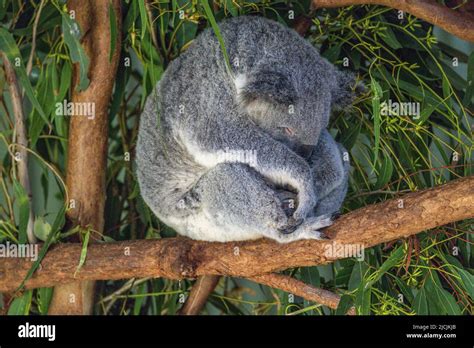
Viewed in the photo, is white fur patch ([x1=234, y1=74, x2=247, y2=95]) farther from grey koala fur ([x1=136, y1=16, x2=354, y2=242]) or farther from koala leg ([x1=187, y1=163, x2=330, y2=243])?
koala leg ([x1=187, y1=163, x2=330, y2=243])

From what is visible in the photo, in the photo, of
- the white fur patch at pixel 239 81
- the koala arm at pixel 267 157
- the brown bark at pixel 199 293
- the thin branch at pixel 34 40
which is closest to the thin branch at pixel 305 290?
the koala arm at pixel 267 157

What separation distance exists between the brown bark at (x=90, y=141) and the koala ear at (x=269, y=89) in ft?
2.45

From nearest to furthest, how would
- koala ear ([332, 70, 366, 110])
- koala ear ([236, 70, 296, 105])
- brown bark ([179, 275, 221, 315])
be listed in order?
1. koala ear ([236, 70, 296, 105])
2. koala ear ([332, 70, 366, 110])
3. brown bark ([179, 275, 221, 315])

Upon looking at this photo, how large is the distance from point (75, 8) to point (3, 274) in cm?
128

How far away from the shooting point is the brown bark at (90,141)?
130 inches

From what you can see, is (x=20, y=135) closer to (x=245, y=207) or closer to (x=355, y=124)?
(x=245, y=207)

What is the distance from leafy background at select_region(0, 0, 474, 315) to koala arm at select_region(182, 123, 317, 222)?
0.39 m

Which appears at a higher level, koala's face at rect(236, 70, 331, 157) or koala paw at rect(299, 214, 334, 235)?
koala's face at rect(236, 70, 331, 157)

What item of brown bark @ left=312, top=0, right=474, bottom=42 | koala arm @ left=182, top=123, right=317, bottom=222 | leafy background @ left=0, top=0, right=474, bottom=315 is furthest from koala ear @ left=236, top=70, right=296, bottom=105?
brown bark @ left=312, top=0, right=474, bottom=42

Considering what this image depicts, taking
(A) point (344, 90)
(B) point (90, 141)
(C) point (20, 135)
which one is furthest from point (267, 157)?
(C) point (20, 135)

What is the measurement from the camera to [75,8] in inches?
132

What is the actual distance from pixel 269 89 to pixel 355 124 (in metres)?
0.77

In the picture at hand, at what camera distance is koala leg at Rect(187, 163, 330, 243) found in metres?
2.86
